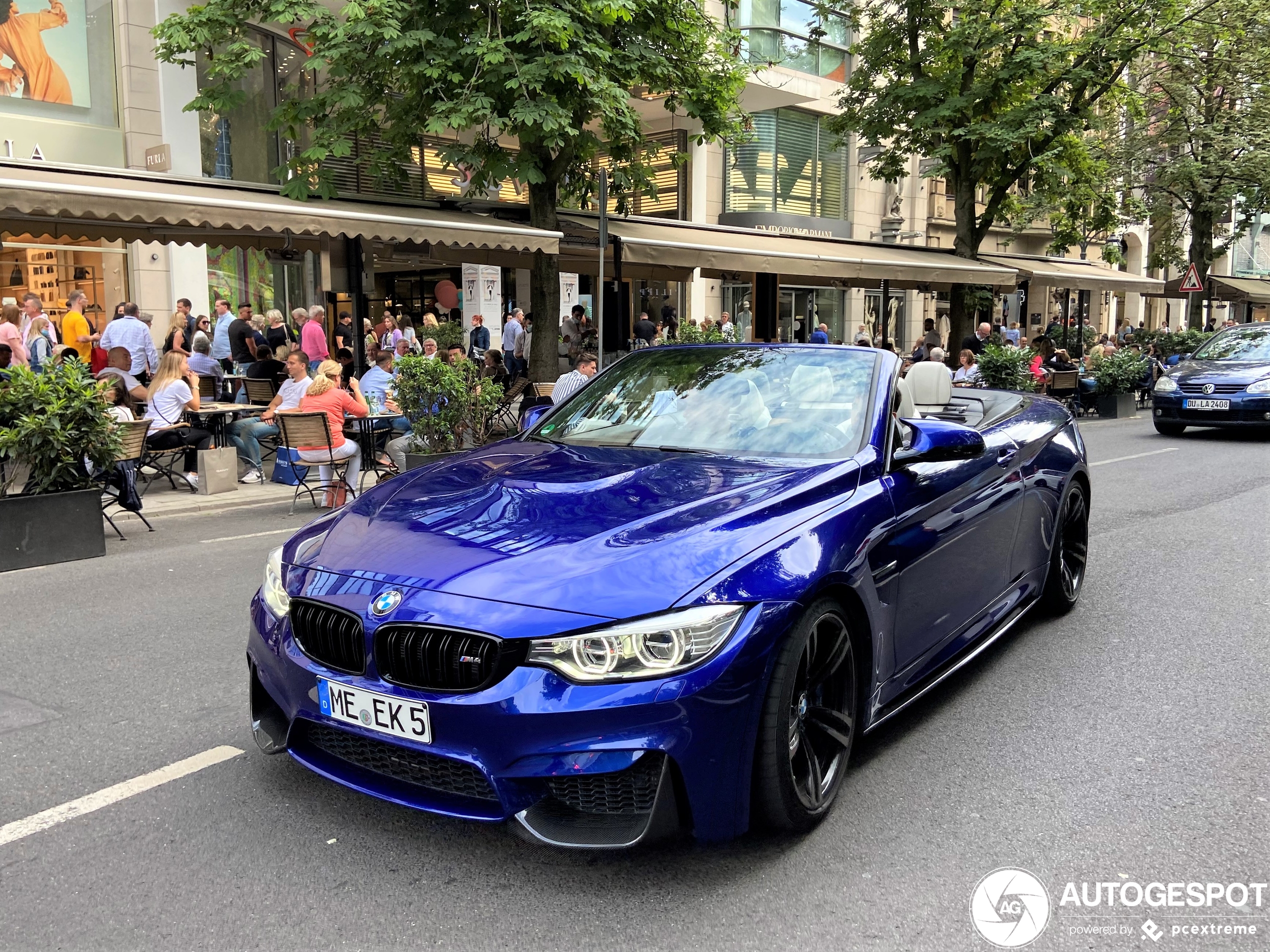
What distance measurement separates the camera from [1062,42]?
67.5 ft

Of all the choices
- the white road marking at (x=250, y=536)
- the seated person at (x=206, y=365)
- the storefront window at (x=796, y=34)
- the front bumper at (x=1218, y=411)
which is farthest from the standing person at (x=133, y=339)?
the storefront window at (x=796, y=34)

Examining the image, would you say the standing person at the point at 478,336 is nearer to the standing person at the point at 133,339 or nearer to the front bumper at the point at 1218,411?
the standing person at the point at 133,339

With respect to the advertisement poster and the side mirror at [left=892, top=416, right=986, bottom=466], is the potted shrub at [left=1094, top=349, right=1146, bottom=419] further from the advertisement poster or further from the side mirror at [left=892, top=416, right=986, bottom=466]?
the advertisement poster

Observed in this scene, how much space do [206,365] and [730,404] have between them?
11.9 m

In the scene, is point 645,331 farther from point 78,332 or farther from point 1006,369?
point 78,332

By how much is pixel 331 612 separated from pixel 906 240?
3311cm

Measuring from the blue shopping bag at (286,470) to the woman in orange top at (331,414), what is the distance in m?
0.34

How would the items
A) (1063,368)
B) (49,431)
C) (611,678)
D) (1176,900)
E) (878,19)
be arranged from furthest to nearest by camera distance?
(878,19) → (1063,368) → (49,431) → (1176,900) → (611,678)

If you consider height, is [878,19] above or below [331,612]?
above

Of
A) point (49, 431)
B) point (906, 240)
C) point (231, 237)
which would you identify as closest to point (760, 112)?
point (906, 240)

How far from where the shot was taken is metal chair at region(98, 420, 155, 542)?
27.0 ft

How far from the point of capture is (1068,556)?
18.9 feet

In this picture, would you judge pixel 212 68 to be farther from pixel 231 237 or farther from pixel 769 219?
pixel 769 219

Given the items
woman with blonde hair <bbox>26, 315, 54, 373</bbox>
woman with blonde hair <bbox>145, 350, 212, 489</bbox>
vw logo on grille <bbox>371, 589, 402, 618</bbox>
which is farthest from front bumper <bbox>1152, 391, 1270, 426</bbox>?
woman with blonde hair <bbox>26, 315, 54, 373</bbox>
